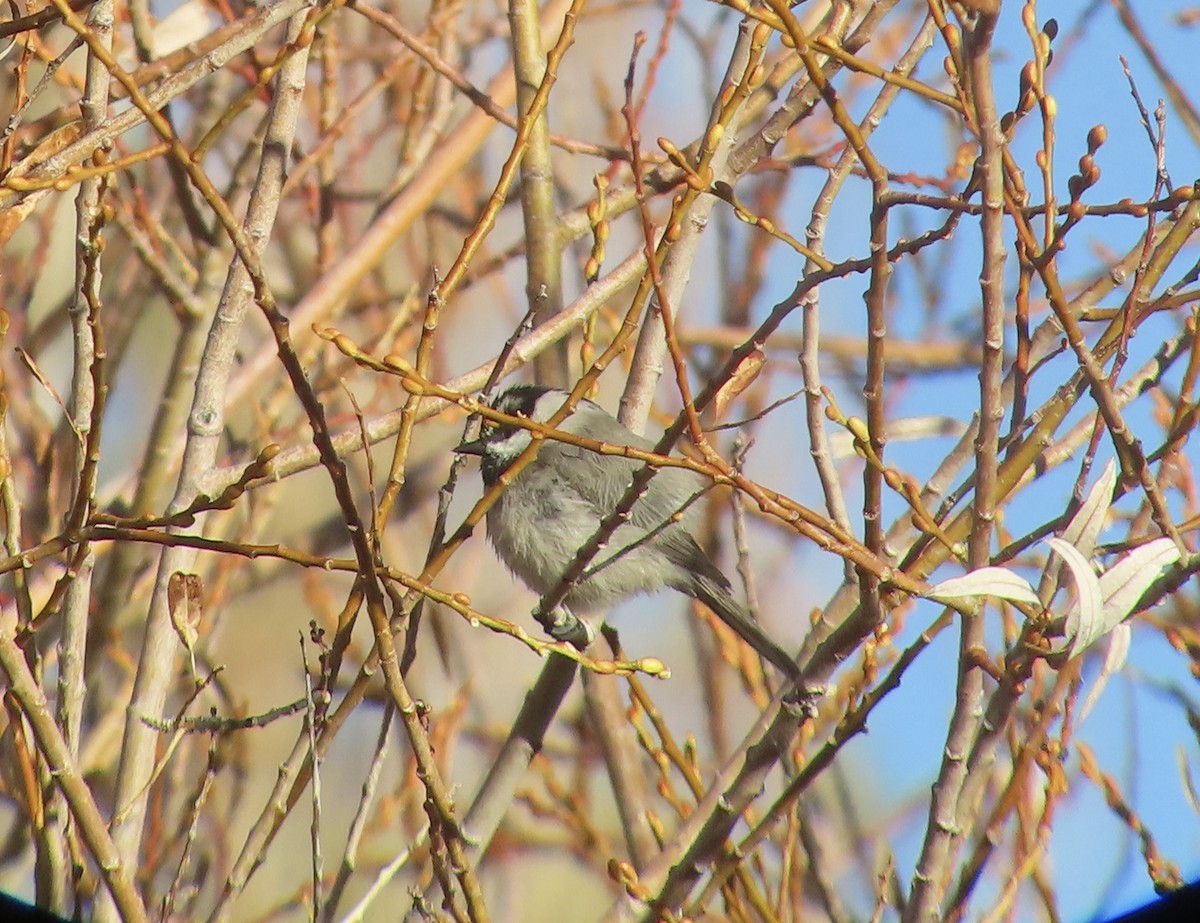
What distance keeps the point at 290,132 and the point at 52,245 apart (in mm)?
2146

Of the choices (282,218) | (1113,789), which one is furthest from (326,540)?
(1113,789)

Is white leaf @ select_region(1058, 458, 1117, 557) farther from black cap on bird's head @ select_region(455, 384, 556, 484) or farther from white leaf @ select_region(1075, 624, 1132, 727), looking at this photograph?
black cap on bird's head @ select_region(455, 384, 556, 484)

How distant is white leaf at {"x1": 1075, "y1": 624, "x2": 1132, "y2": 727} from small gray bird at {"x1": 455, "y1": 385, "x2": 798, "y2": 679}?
1566 millimetres

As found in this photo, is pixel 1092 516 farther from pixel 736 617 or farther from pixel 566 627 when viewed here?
pixel 736 617

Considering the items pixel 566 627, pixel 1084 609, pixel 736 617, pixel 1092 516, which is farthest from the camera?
pixel 736 617

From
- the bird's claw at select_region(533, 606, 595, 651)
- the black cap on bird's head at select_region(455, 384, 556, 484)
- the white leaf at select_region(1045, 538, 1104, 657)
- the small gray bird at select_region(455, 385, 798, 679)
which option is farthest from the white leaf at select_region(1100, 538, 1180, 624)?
the black cap on bird's head at select_region(455, 384, 556, 484)

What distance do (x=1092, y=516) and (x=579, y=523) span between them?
174cm

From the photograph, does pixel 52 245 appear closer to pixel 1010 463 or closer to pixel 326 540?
pixel 326 540

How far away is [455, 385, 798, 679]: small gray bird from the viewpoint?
319 centimetres

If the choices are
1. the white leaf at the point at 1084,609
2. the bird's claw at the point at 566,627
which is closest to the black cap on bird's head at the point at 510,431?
the bird's claw at the point at 566,627

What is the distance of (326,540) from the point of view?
4.52m

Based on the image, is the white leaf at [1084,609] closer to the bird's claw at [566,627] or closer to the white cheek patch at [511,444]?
the bird's claw at [566,627]

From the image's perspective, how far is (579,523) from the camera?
320 centimetres

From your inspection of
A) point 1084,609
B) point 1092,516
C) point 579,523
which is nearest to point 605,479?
point 579,523
